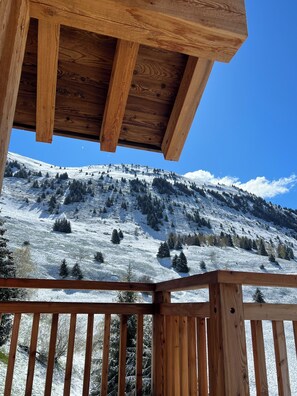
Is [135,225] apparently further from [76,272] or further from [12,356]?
[12,356]

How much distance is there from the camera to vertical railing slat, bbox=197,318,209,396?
144cm

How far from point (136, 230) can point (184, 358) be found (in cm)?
2842

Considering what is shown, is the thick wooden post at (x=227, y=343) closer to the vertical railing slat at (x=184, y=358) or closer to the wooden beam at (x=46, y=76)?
the vertical railing slat at (x=184, y=358)

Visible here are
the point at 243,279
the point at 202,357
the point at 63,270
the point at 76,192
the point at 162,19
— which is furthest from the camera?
the point at 76,192

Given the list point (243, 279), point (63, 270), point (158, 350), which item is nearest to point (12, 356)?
point (158, 350)

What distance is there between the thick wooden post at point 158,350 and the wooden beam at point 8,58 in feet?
5.07

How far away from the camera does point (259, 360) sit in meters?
1.29

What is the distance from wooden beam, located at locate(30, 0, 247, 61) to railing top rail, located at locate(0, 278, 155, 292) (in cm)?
152

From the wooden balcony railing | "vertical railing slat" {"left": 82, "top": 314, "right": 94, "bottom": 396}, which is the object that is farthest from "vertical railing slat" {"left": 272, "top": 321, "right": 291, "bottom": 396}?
"vertical railing slat" {"left": 82, "top": 314, "right": 94, "bottom": 396}

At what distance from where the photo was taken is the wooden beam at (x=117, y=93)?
1.26 m

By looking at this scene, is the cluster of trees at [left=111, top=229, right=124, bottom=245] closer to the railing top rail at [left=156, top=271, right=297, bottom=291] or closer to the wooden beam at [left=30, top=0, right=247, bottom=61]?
the railing top rail at [left=156, top=271, right=297, bottom=291]

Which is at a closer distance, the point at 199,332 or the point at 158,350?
the point at 199,332

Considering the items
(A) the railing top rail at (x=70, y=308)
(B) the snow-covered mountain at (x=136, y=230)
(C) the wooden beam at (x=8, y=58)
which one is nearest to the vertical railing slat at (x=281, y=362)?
(A) the railing top rail at (x=70, y=308)

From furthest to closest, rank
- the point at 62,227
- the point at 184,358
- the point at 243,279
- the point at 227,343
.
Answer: the point at 62,227, the point at 184,358, the point at 243,279, the point at 227,343
